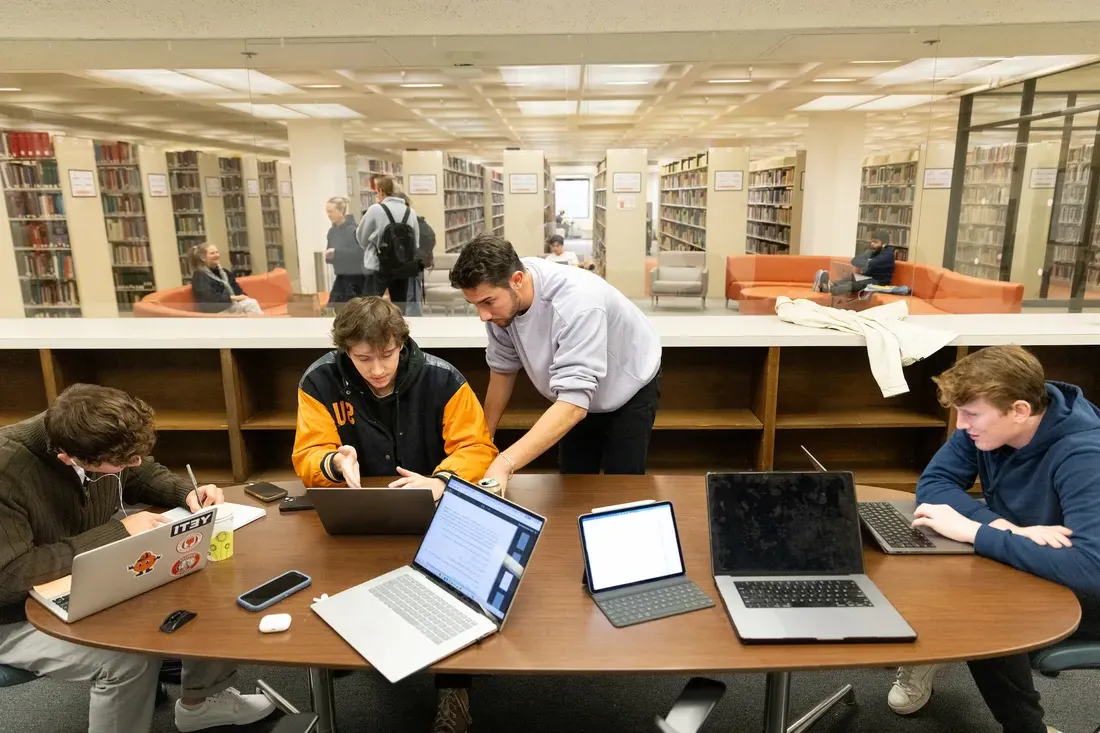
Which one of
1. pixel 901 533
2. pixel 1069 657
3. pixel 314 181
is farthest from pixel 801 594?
pixel 314 181

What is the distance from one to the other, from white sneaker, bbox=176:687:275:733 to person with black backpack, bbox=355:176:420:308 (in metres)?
3.03

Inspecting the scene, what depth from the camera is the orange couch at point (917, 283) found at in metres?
4.51

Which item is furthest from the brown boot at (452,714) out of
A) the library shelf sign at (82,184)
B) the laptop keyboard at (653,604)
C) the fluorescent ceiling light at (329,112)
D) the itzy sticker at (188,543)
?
the library shelf sign at (82,184)

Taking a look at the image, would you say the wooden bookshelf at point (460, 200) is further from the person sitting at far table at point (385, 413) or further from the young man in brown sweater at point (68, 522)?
the young man in brown sweater at point (68, 522)

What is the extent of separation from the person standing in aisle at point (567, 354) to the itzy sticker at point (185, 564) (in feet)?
2.38

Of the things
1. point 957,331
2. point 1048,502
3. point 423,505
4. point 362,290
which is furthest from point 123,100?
point 1048,502

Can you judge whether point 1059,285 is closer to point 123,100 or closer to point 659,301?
point 659,301

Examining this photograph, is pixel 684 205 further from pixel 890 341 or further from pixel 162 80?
pixel 162 80

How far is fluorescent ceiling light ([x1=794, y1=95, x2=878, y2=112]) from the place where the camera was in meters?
5.16

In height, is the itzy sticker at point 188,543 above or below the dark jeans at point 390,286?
below

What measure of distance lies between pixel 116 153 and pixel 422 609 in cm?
576

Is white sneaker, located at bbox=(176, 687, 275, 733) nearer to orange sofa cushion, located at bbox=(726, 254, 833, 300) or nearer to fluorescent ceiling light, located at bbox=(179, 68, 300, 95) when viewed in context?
fluorescent ceiling light, located at bbox=(179, 68, 300, 95)

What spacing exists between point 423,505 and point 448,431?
1.44ft

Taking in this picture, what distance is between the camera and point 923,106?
4672 mm
